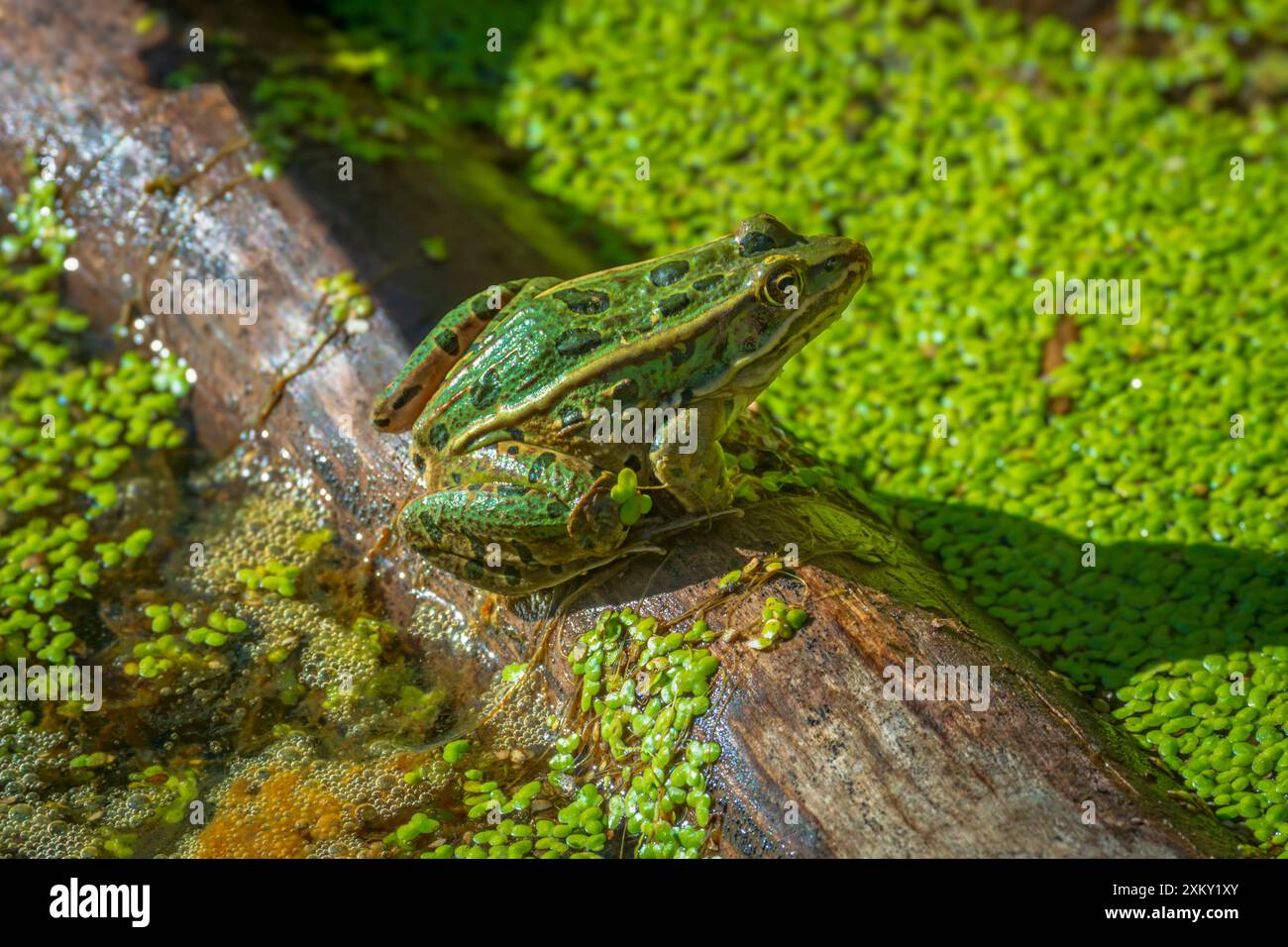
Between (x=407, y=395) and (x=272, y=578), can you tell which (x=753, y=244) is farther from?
(x=272, y=578)

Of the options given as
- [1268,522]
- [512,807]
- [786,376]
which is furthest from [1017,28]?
[512,807]

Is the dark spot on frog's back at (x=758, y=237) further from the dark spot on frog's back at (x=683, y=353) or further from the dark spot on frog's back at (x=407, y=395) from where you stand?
the dark spot on frog's back at (x=407, y=395)

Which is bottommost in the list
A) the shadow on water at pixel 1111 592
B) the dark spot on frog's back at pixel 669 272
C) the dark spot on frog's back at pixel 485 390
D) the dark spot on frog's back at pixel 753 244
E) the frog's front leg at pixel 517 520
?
the shadow on water at pixel 1111 592

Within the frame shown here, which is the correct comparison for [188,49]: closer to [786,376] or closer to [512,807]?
[786,376]

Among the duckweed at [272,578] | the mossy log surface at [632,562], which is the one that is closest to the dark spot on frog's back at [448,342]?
the mossy log surface at [632,562]

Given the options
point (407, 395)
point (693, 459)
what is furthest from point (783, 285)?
point (407, 395)
